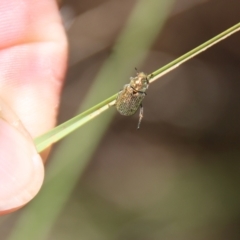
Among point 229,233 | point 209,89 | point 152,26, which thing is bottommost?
point 229,233

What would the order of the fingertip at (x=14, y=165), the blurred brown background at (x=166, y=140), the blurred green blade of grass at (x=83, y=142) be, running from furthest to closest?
the blurred brown background at (x=166, y=140) → the blurred green blade of grass at (x=83, y=142) → the fingertip at (x=14, y=165)

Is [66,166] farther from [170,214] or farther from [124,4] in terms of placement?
[124,4]

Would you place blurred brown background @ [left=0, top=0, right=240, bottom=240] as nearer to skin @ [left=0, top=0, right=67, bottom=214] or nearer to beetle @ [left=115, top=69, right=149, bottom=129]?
skin @ [left=0, top=0, right=67, bottom=214]

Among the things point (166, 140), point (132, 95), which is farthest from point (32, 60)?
point (166, 140)

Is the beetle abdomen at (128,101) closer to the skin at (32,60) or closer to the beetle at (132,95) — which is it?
the beetle at (132,95)

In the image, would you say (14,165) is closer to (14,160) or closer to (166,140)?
(14,160)

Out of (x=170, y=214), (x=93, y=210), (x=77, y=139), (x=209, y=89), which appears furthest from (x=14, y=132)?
(x=209, y=89)

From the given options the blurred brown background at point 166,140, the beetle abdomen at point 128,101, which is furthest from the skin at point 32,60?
the beetle abdomen at point 128,101
